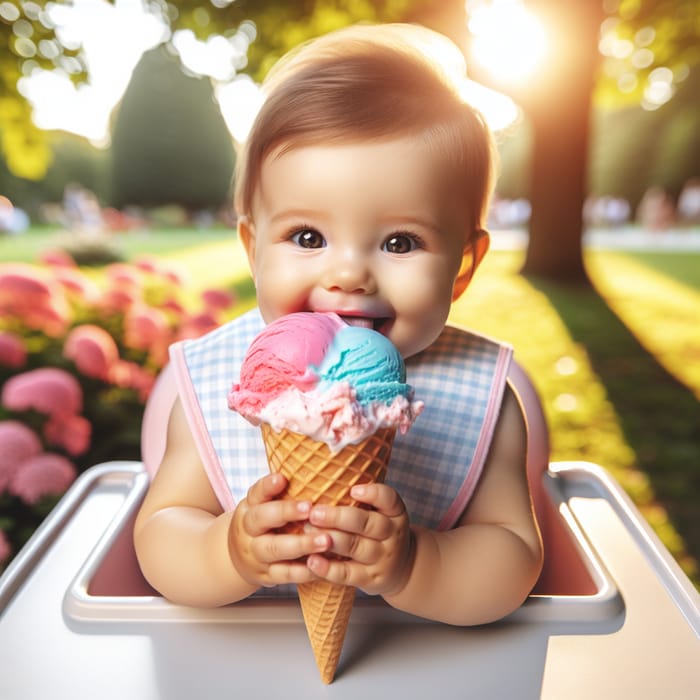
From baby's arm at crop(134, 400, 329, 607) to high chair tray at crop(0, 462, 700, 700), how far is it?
2.4 inches

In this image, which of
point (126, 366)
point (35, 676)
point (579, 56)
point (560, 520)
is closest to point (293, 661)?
point (35, 676)

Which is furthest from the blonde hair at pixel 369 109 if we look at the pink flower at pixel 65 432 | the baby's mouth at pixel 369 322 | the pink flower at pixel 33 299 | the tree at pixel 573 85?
the tree at pixel 573 85

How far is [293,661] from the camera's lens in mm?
872

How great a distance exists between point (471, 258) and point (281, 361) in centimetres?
45

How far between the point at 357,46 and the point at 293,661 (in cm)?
87

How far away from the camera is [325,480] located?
0.78 metres

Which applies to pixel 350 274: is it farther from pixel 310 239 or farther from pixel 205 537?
pixel 205 537

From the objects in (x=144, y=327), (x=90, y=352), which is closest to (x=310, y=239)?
(x=90, y=352)

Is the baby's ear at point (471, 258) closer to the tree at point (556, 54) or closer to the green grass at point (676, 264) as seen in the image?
the tree at point (556, 54)

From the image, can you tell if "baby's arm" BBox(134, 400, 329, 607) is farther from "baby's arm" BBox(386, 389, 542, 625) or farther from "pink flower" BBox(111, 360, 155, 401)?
"pink flower" BBox(111, 360, 155, 401)

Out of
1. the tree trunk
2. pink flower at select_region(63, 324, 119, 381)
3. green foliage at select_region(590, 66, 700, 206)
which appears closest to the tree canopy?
the tree trunk

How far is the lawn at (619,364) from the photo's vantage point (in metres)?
3.10

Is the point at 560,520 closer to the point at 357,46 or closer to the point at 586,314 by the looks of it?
the point at 357,46

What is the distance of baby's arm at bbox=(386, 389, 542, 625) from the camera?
2.82 ft
